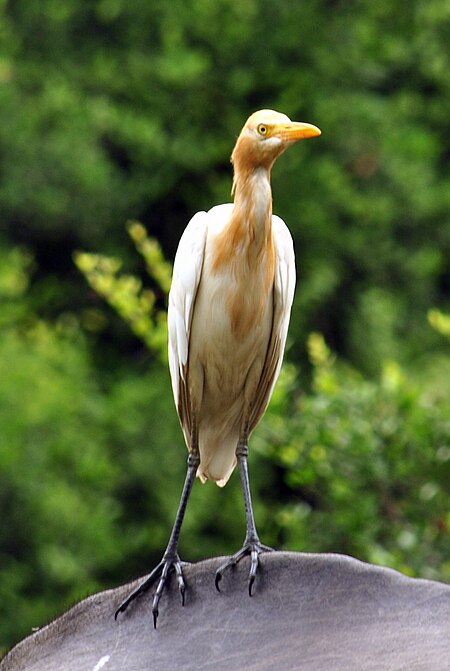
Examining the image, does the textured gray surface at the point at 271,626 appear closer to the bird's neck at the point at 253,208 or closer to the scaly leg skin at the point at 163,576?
the scaly leg skin at the point at 163,576

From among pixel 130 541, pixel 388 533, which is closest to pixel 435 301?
pixel 130 541

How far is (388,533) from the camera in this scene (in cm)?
621

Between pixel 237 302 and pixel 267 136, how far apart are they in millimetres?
484

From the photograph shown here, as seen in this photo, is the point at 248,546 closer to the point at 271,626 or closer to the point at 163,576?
the point at 163,576

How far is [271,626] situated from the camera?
293 cm

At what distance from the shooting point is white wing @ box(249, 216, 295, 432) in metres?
3.98

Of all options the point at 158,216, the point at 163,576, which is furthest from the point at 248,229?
the point at 158,216

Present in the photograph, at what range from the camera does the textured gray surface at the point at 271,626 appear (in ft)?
8.99

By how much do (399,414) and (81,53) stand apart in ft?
26.9

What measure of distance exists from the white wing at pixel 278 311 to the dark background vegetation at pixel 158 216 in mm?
4573

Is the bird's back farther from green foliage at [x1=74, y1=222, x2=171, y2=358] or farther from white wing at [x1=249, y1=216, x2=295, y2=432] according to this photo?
green foliage at [x1=74, y1=222, x2=171, y2=358]

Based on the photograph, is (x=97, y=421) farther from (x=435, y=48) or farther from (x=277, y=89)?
(x=435, y=48)

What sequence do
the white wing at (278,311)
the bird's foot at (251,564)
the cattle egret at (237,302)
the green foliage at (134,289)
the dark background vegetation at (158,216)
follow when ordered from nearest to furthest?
the bird's foot at (251,564) → the cattle egret at (237,302) → the white wing at (278,311) → the green foliage at (134,289) → the dark background vegetation at (158,216)

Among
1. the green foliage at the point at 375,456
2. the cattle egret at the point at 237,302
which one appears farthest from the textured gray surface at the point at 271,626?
the green foliage at the point at 375,456
